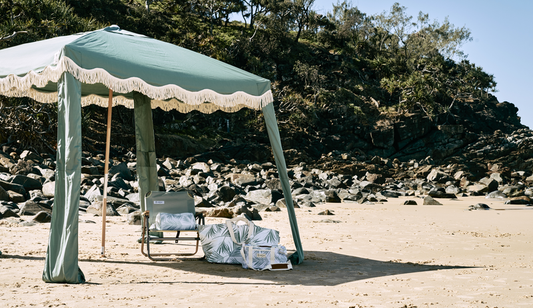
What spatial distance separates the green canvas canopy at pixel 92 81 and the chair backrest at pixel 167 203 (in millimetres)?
1651

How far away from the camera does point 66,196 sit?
16.1ft

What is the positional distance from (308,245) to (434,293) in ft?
11.1

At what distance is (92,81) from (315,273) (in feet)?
11.1

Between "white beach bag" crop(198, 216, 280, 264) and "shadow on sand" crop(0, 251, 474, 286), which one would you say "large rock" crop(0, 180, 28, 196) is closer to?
"shadow on sand" crop(0, 251, 474, 286)

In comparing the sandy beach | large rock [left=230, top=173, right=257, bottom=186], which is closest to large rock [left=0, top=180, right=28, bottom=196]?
the sandy beach

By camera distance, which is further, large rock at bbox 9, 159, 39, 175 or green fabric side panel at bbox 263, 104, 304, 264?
large rock at bbox 9, 159, 39, 175

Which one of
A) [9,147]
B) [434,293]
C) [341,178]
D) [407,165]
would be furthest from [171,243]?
[407,165]

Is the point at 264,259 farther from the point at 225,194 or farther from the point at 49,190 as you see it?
the point at 49,190

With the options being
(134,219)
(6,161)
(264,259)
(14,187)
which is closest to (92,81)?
(264,259)

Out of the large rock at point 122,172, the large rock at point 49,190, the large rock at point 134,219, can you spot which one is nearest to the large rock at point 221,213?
the large rock at point 134,219

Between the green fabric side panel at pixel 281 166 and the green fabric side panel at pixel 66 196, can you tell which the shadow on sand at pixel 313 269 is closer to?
the green fabric side panel at pixel 281 166

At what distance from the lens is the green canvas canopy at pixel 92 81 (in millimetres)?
4883

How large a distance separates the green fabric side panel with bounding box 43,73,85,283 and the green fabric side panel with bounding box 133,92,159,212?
3.23 metres

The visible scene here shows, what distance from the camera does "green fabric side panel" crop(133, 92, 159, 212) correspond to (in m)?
8.29
